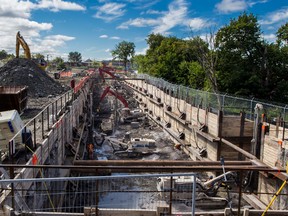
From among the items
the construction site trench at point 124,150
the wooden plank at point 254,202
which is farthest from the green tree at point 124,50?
the wooden plank at point 254,202

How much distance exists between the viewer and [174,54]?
173 feet

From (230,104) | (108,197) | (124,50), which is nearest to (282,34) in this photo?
(230,104)

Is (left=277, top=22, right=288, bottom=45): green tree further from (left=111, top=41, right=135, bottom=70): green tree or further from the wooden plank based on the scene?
(left=111, top=41, right=135, bottom=70): green tree

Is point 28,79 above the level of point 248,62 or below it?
below

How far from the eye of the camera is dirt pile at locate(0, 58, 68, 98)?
33875mm

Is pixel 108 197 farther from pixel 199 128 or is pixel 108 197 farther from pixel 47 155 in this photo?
pixel 199 128

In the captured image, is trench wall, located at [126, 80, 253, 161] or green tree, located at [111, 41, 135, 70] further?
green tree, located at [111, 41, 135, 70]

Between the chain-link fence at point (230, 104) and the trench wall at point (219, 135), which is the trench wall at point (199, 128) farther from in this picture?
the chain-link fence at point (230, 104)

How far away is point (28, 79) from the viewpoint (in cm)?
3525

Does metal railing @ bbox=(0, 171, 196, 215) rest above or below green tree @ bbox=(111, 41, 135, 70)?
below

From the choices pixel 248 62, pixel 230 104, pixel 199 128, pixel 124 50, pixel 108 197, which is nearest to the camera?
pixel 108 197

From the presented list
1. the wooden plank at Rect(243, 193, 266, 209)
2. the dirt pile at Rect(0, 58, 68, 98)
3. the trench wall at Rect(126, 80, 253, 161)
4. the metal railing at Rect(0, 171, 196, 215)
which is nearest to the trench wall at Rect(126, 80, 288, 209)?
the trench wall at Rect(126, 80, 253, 161)

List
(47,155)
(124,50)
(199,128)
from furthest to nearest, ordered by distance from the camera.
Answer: (124,50) < (199,128) < (47,155)

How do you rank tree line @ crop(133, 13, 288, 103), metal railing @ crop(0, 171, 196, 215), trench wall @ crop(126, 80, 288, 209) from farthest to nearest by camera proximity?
tree line @ crop(133, 13, 288, 103) < trench wall @ crop(126, 80, 288, 209) < metal railing @ crop(0, 171, 196, 215)
